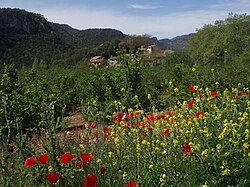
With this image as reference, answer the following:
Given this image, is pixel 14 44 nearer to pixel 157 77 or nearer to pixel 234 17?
pixel 234 17

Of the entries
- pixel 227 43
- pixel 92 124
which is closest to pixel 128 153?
pixel 92 124

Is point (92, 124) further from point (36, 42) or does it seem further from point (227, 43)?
point (36, 42)

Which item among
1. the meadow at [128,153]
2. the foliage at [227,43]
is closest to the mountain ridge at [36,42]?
the foliage at [227,43]

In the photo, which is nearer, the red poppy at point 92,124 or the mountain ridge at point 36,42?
the red poppy at point 92,124

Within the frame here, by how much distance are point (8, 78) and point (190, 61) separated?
40.4 m

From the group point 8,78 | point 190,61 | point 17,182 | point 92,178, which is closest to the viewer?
point 92,178

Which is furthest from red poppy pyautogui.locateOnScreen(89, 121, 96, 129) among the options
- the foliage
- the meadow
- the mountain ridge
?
the mountain ridge

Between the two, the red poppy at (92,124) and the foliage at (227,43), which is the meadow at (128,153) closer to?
the red poppy at (92,124)

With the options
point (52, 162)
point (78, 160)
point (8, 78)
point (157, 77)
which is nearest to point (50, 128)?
point (52, 162)

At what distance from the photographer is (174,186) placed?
Answer: 8.40 ft

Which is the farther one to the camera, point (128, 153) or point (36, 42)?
point (36, 42)

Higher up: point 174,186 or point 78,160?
point 78,160

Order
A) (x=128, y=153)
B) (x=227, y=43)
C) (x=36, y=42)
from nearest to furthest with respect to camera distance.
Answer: (x=128, y=153)
(x=227, y=43)
(x=36, y=42)

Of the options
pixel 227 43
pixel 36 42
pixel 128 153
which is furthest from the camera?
pixel 36 42
